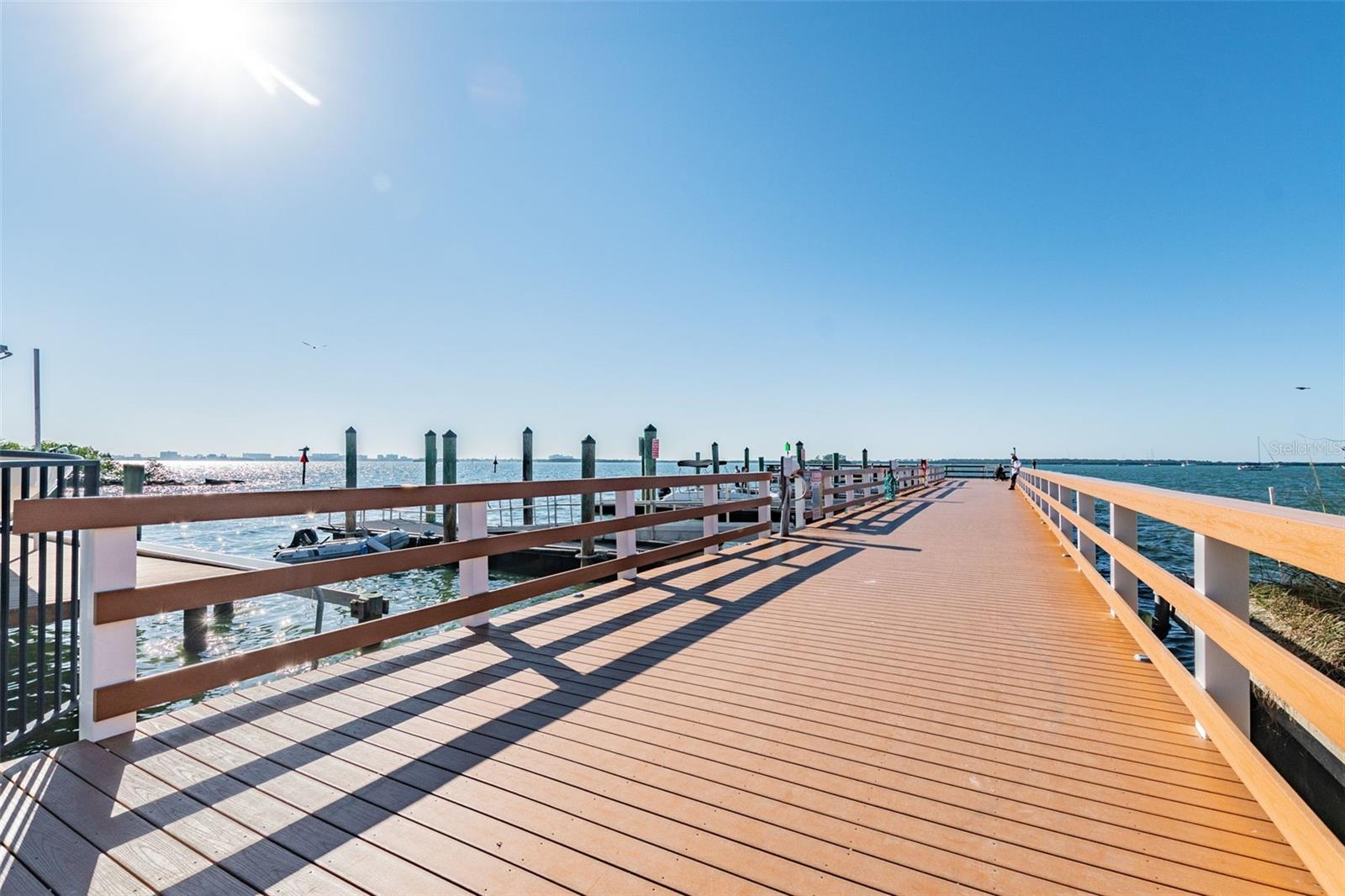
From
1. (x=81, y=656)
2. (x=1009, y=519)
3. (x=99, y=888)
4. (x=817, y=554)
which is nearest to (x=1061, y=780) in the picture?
(x=99, y=888)

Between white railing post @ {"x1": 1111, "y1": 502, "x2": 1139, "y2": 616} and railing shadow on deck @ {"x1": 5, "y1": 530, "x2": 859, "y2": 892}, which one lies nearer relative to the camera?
railing shadow on deck @ {"x1": 5, "y1": 530, "x2": 859, "y2": 892}

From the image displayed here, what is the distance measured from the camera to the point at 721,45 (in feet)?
32.9

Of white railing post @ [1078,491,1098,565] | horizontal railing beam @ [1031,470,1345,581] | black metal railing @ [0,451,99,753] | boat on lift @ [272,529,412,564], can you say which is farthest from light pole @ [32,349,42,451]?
white railing post @ [1078,491,1098,565]

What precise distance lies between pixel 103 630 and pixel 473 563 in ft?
5.63

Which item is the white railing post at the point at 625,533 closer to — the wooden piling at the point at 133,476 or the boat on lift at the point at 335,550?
the wooden piling at the point at 133,476

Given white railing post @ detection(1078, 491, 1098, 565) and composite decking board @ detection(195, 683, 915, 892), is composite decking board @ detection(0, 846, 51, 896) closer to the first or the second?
composite decking board @ detection(195, 683, 915, 892)

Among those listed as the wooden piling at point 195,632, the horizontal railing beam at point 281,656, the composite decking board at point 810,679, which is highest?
the horizontal railing beam at point 281,656

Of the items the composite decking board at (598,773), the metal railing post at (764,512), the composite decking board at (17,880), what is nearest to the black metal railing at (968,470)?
the metal railing post at (764,512)

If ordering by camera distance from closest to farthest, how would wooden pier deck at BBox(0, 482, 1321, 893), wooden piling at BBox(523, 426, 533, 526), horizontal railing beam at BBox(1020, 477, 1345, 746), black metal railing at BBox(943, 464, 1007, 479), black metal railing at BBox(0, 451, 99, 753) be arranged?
1. horizontal railing beam at BBox(1020, 477, 1345, 746)
2. wooden pier deck at BBox(0, 482, 1321, 893)
3. black metal railing at BBox(0, 451, 99, 753)
4. wooden piling at BBox(523, 426, 533, 526)
5. black metal railing at BBox(943, 464, 1007, 479)

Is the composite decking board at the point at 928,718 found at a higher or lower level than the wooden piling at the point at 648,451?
lower

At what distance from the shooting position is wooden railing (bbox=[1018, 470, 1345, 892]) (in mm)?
1129

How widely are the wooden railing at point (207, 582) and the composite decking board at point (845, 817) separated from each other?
960 mm

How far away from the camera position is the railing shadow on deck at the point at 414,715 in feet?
5.49

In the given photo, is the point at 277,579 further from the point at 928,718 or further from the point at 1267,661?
the point at 1267,661
